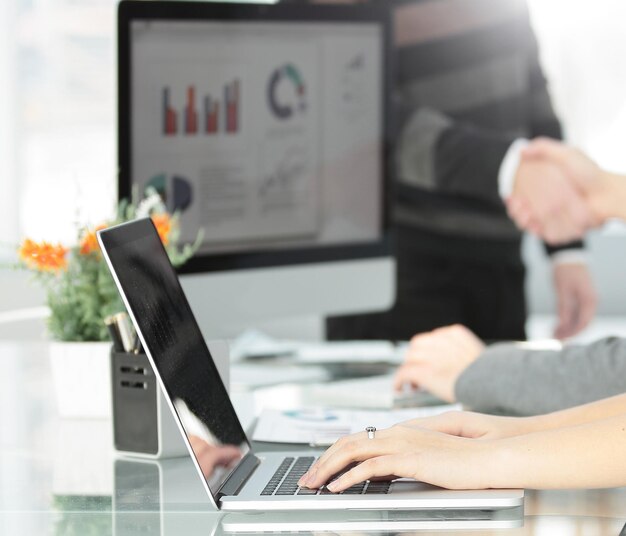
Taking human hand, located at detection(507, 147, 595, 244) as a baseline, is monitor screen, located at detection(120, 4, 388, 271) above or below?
above

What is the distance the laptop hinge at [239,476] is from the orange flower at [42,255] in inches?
14.5

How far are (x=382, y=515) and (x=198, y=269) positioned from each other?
2.68 feet

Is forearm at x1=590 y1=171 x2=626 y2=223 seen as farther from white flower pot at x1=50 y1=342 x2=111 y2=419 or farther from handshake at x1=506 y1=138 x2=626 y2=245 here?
white flower pot at x1=50 y1=342 x2=111 y2=419

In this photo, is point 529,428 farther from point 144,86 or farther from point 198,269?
point 144,86

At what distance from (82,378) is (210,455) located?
0.43 metres

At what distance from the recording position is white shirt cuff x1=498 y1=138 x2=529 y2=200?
2.66 m

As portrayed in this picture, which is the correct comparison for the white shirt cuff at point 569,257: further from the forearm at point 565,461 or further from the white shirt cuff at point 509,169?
the forearm at point 565,461

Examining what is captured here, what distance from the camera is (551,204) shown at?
2.54 meters

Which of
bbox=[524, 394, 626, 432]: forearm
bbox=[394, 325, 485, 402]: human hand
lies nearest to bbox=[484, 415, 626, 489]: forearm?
bbox=[524, 394, 626, 432]: forearm

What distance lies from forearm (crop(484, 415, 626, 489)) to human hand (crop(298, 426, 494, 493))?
12 millimetres

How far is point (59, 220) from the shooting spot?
4.92 metres

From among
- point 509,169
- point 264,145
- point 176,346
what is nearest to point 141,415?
point 176,346

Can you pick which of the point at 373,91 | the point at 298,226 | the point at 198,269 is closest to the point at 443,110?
the point at 373,91

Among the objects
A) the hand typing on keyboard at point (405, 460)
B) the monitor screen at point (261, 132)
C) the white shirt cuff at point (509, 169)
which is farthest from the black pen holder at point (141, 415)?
the white shirt cuff at point (509, 169)
